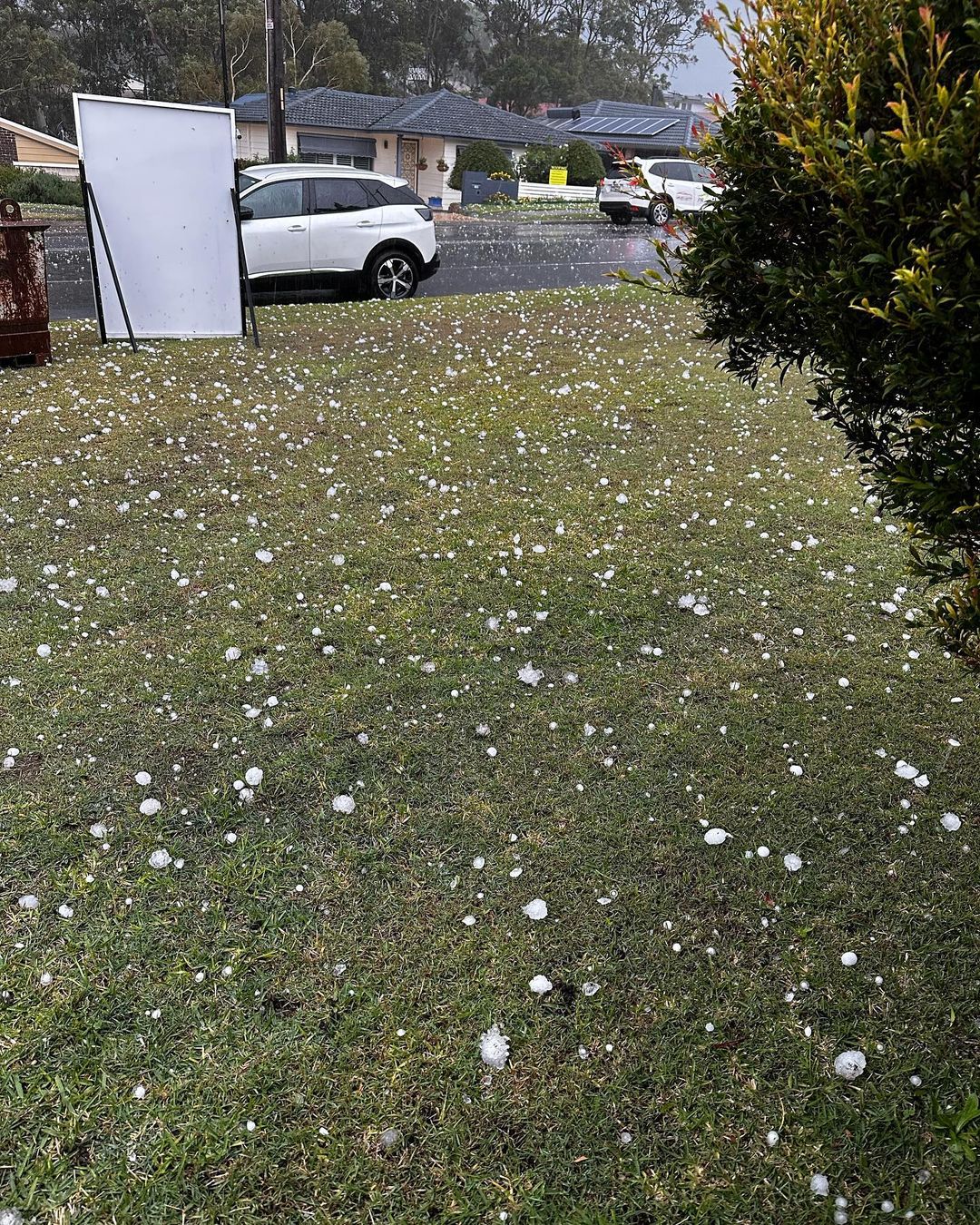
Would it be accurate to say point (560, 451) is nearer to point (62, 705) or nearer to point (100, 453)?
point (100, 453)

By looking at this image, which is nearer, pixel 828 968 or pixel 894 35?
pixel 894 35

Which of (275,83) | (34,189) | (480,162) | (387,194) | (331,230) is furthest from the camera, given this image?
(480,162)

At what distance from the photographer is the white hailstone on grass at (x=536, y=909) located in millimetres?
2848

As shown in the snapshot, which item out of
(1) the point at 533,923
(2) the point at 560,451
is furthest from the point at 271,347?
(1) the point at 533,923

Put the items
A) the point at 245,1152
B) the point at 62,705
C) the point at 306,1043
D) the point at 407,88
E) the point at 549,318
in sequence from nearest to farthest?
the point at 245,1152 < the point at 306,1043 < the point at 62,705 < the point at 549,318 < the point at 407,88

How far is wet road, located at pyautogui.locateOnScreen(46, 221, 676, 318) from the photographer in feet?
45.2

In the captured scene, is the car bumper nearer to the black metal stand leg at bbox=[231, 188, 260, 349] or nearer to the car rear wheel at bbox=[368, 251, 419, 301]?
the car rear wheel at bbox=[368, 251, 419, 301]

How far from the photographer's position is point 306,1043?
96.1 inches

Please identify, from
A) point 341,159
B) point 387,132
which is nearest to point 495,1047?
point 387,132

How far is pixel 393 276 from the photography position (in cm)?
1251

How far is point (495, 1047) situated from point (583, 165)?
150ft

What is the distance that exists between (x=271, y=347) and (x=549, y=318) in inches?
142

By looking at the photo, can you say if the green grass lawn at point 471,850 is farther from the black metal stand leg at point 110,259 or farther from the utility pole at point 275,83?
the utility pole at point 275,83

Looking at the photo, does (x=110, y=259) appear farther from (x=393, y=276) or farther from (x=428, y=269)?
(x=428, y=269)
